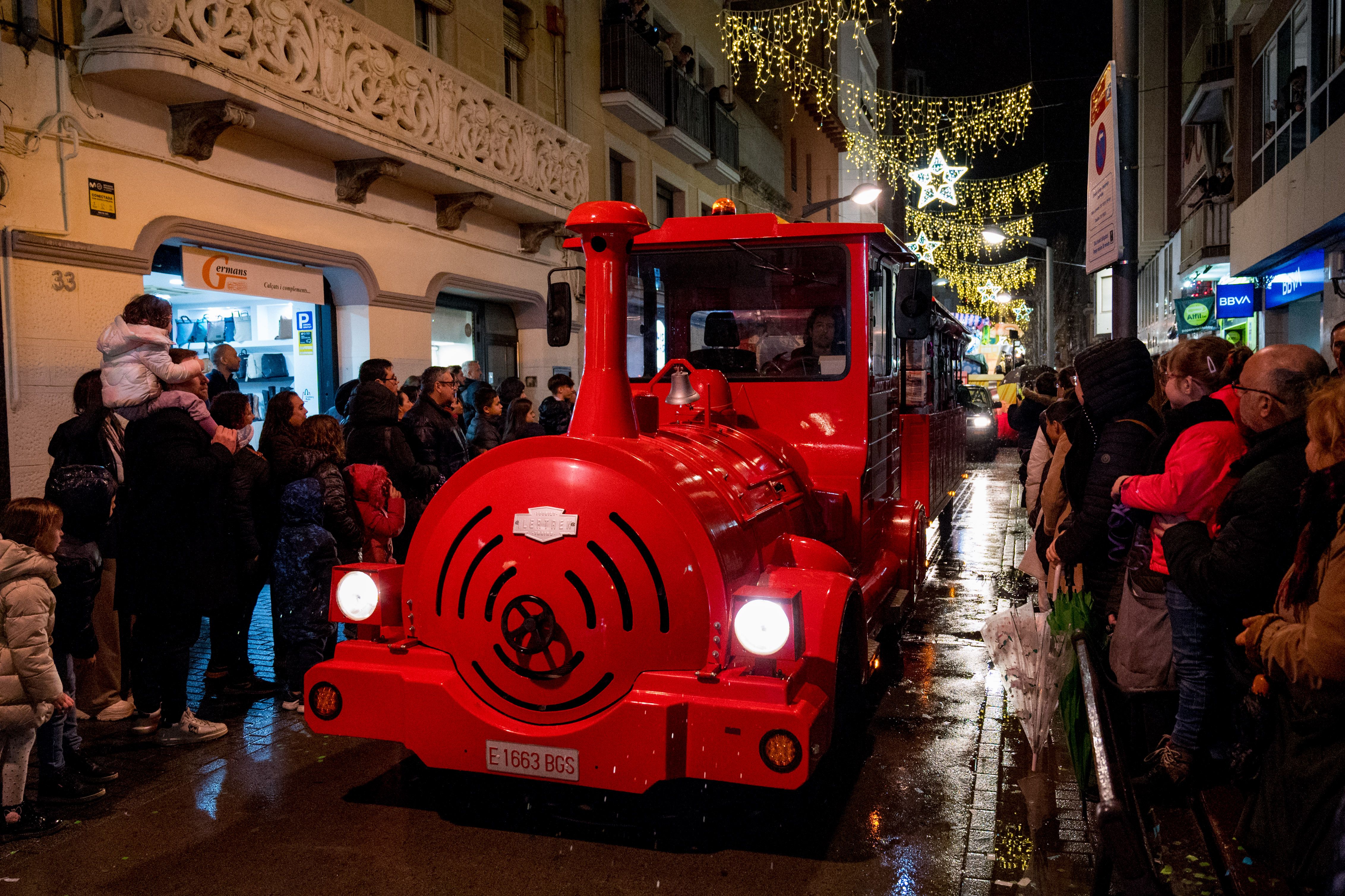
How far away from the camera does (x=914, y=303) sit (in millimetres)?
5383

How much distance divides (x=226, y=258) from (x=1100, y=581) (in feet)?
27.8

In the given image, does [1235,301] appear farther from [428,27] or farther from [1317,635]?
[1317,635]

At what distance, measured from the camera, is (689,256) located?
5.80 meters

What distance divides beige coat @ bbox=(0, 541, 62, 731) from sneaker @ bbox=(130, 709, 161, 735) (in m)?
Result: 1.34

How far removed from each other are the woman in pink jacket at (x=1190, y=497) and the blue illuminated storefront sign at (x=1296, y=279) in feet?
35.8

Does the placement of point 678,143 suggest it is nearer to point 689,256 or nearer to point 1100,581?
point 689,256

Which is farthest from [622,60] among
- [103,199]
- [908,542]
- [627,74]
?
[908,542]

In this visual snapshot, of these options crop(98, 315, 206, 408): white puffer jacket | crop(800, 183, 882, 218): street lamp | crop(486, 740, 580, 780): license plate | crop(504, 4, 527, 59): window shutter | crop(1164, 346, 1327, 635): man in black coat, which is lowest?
crop(486, 740, 580, 780): license plate

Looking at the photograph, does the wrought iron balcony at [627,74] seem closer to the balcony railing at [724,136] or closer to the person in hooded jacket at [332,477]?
the balcony railing at [724,136]

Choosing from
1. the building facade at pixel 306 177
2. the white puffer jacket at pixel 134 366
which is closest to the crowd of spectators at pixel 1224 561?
the white puffer jacket at pixel 134 366

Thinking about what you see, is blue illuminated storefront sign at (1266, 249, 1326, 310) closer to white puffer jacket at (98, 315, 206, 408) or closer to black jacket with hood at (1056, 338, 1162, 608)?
black jacket with hood at (1056, 338, 1162, 608)

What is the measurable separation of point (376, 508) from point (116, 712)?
1.75m

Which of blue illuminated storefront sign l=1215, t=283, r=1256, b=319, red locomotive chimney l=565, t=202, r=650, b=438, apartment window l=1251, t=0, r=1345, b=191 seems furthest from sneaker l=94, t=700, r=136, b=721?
blue illuminated storefront sign l=1215, t=283, r=1256, b=319

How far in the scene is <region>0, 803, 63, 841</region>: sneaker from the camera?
3.90 m
